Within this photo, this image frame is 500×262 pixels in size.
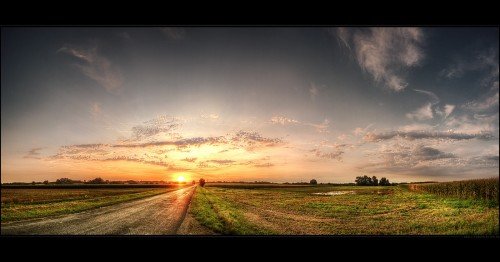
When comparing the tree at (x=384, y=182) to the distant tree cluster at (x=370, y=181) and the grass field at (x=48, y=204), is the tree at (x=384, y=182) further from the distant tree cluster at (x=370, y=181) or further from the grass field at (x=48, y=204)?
the grass field at (x=48, y=204)

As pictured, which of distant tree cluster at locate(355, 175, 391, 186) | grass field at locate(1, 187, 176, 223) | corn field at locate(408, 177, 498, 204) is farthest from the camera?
distant tree cluster at locate(355, 175, 391, 186)


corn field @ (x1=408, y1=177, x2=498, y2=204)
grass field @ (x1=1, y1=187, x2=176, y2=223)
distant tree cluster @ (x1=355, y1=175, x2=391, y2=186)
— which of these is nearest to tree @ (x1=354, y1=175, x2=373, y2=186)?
distant tree cluster @ (x1=355, y1=175, x2=391, y2=186)

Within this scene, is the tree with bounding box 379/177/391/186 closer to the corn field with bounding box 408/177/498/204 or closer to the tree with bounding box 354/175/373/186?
the tree with bounding box 354/175/373/186

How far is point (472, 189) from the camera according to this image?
2883 cm

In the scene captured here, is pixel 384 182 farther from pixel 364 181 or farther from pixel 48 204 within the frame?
pixel 48 204

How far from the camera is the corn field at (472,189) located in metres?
26.2

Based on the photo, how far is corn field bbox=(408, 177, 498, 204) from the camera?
26250 mm

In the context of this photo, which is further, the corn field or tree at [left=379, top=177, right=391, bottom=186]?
tree at [left=379, top=177, right=391, bottom=186]
